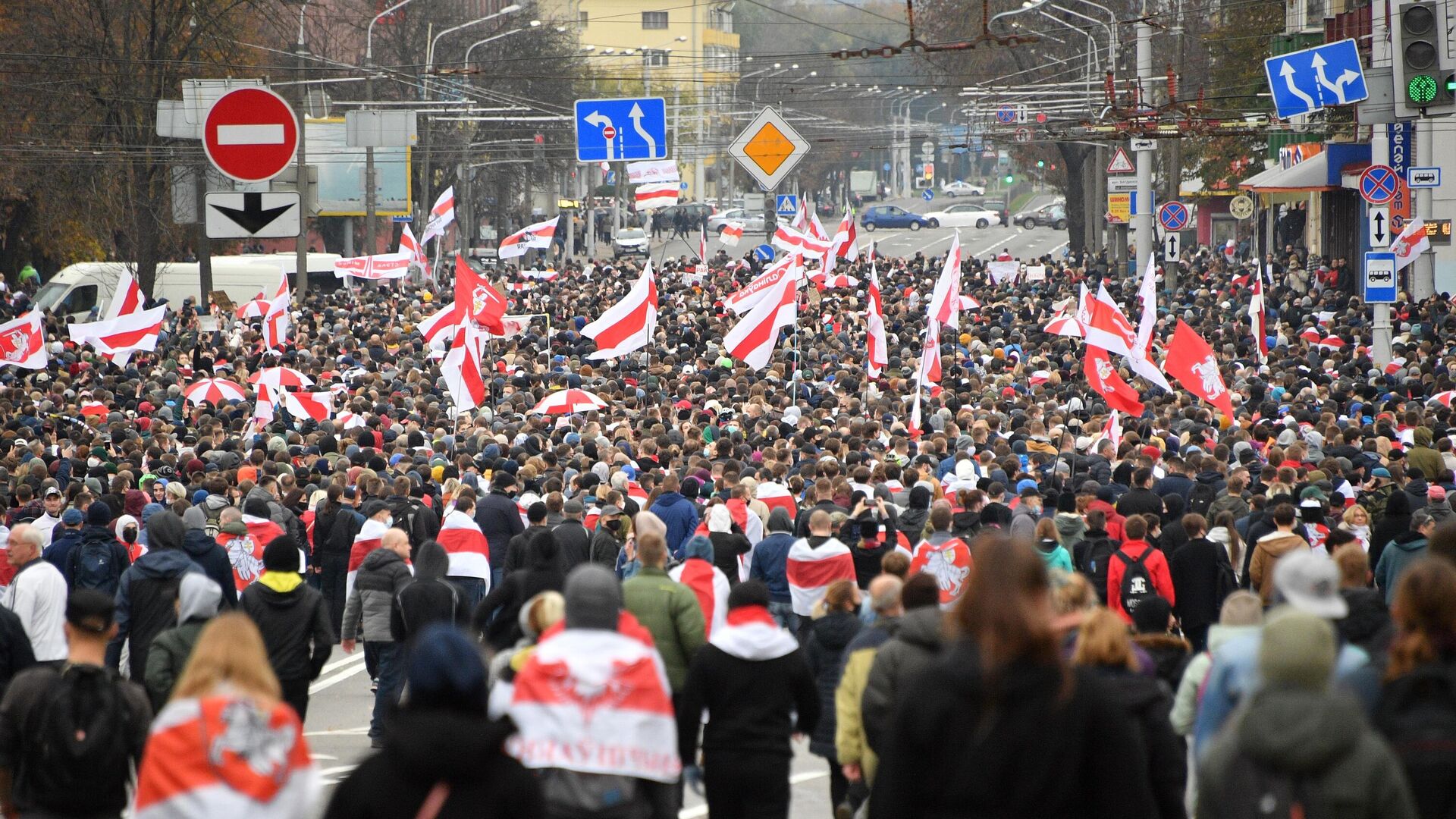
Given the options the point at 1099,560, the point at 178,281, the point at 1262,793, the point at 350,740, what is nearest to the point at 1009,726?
the point at 1262,793

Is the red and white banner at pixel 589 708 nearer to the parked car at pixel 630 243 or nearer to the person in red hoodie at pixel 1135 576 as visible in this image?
the person in red hoodie at pixel 1135 576

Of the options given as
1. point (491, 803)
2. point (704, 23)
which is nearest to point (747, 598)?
point (491, 803)

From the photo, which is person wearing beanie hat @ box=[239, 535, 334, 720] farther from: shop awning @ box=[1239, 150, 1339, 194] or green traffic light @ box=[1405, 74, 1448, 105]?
shop awning @ box=[1239, 150, 1339, 194]

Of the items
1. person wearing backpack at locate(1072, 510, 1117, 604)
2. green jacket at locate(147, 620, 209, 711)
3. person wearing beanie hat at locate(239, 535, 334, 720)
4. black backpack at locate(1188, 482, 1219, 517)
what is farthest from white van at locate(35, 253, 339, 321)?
green jacket at locate(147, 620, 209, 711)

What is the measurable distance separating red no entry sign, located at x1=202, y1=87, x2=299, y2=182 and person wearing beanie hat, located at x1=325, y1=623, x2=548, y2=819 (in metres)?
4.58

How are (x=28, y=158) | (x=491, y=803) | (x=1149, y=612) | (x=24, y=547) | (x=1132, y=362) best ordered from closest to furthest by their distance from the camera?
(x=491, y=803)
(x=1149, y=612)
(x=24, y=547)
(x=1132, y=362)
(x=28, y=158)

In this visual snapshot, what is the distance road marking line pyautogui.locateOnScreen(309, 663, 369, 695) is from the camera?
11898 mm

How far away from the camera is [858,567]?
10297 mm

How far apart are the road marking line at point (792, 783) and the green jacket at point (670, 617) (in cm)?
151

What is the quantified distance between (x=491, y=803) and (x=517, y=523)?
8.22 metres

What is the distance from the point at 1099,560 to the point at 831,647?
321 cm

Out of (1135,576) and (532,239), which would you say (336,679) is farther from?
(532,239)

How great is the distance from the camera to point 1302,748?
4039 mm

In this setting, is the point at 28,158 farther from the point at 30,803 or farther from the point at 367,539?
the point at 30,803
